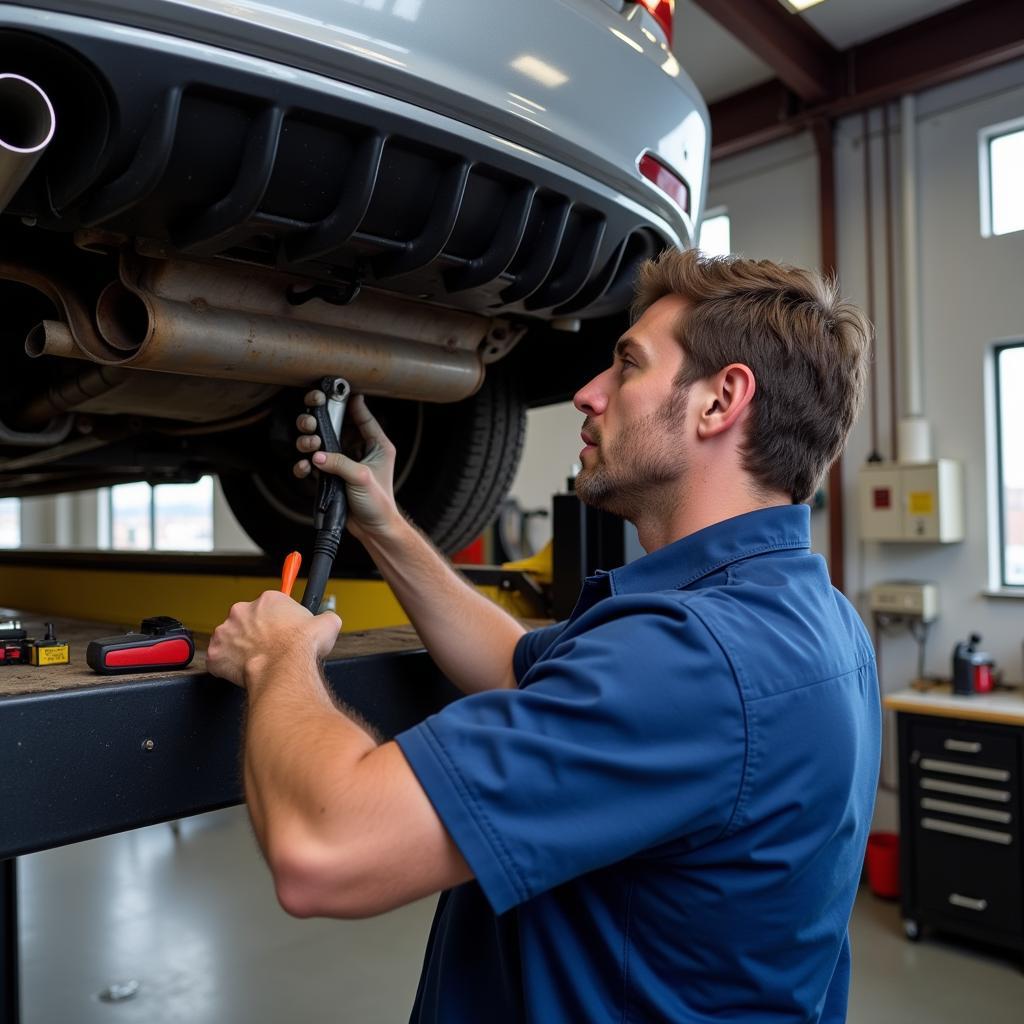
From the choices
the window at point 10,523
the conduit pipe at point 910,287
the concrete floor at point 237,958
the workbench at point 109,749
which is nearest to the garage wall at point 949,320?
the conduit pipe at point 910,287

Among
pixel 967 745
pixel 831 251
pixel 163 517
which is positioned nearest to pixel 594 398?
pixel 967 745

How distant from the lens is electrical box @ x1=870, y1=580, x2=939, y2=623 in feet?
12.9

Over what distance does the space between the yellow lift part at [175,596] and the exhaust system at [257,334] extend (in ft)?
1.48

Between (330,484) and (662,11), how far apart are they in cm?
77

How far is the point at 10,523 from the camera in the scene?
11.0 metres

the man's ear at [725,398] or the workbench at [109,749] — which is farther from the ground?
the man's ear at [725,398]

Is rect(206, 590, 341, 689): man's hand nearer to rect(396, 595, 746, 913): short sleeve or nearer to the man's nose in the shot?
rect(396, 595, 746, 913): short sleeve

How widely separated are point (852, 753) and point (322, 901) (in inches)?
17.8

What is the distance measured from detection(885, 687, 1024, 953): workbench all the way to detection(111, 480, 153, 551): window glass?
23.0 feet

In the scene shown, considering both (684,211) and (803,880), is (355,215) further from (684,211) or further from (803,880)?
(803,880)

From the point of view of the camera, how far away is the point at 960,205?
3.96 meters

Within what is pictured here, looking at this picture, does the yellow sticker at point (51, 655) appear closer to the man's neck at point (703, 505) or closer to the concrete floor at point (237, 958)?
the man's neck at point (703, 505)

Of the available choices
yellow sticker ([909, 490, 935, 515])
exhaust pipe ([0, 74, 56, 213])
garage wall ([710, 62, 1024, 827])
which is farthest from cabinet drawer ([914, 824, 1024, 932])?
exhaust pipe ([0, 74, 56, 213])

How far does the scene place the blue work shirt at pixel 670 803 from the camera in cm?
67
